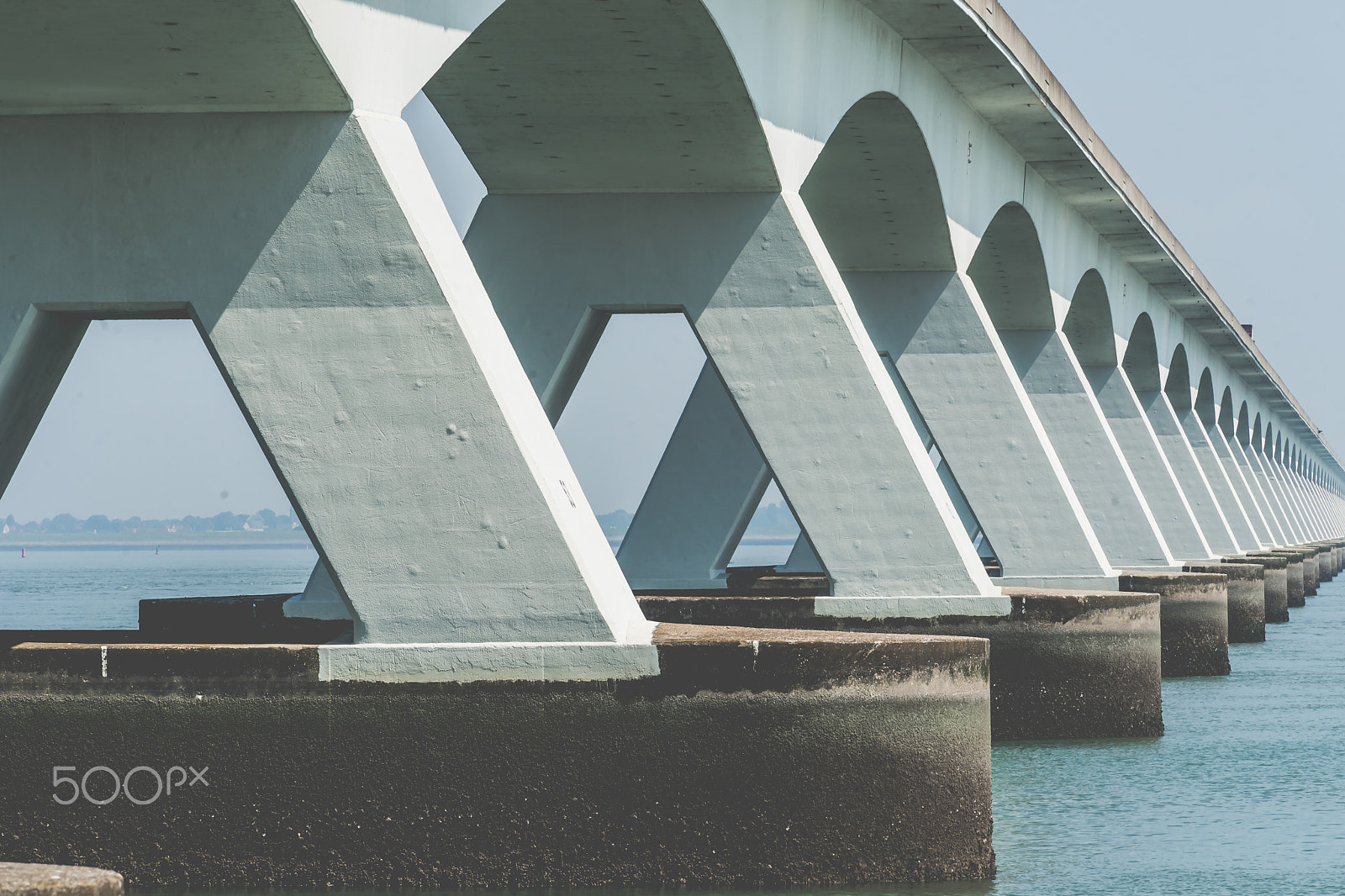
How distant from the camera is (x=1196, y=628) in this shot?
2372 centimetres

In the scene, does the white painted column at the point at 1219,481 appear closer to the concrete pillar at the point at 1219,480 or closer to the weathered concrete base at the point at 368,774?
the concrete pillar at the point at 1219,480

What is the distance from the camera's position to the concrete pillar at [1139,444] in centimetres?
3297

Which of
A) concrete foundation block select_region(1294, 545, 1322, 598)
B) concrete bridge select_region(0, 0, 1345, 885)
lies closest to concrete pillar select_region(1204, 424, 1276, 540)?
concrete foundation block select_region(1294, 545, 1322, 598)

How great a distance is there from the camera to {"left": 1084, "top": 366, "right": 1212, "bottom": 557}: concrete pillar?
33.0 m

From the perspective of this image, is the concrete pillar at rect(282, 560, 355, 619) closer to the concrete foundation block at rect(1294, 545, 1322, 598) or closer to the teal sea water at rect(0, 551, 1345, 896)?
the teal sea water at rect(0, 551, 1345, 896)

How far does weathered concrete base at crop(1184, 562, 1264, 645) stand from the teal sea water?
5.95 meters

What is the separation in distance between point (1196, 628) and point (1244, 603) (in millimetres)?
7945

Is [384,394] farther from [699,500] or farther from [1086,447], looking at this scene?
[1086,447]

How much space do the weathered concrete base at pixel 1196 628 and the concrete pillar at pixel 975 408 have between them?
334 cm

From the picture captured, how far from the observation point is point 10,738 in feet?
29.1

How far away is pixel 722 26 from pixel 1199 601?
13.8 meters

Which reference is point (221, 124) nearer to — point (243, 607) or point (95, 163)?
point (95, 163)

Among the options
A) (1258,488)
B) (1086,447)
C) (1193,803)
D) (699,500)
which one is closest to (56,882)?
(1193,803)

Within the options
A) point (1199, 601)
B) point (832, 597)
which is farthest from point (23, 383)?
point (1199, 601)
